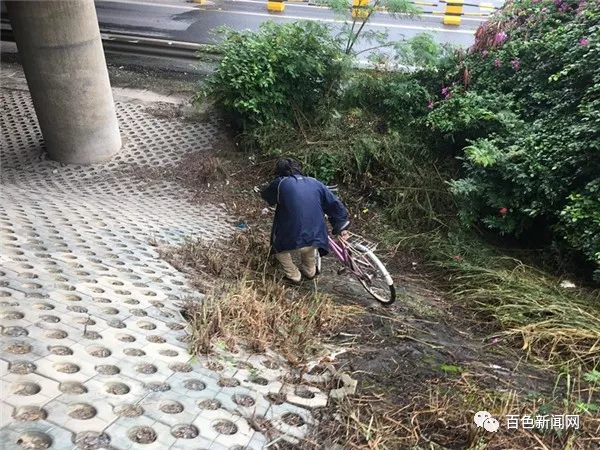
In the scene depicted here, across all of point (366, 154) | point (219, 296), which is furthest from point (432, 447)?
point (366, 154)

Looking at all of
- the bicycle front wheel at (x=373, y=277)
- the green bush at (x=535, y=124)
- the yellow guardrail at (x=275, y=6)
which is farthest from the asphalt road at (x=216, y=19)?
the bicycle front wheel at (x=373, y=277)

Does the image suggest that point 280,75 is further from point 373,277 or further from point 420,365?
point 420,365

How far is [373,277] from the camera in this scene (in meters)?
5.06

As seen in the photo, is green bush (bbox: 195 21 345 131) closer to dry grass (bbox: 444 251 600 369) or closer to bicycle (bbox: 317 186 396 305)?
bicycle (bbox: 317 186 396 305)

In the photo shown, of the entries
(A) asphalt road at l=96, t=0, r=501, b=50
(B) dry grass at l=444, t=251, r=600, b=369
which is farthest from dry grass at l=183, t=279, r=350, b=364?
(A) asphalt road at l=96, t=0, r=501, b=50

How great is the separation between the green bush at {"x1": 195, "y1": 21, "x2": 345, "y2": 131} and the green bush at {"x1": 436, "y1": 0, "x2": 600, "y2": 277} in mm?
2107

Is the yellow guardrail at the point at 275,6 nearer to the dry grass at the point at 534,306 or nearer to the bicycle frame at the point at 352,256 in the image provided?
the dry grass at the point at 534,306

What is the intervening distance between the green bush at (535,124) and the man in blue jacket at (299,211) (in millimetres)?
2071

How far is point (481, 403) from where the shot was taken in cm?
308

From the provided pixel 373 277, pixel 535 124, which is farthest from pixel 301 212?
pixel 535 124

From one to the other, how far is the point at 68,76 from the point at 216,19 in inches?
393

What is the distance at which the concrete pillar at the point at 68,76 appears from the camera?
7.36 metres

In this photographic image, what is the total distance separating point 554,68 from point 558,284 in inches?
122

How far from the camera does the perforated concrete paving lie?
7.73 ft
